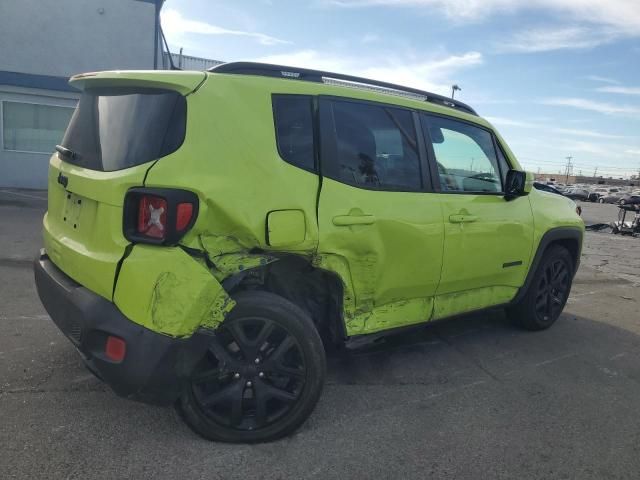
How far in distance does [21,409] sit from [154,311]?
1.22 meters

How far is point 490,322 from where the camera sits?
5230mm

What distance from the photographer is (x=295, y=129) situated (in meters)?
2.89

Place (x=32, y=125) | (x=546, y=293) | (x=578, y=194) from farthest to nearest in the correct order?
1. (x=578, y=194)
2. (x=32, y=125)
3. (x=546, y=293)

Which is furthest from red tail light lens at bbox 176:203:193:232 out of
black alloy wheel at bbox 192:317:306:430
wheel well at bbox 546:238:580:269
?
wheel well at bbox 546:238:580:269

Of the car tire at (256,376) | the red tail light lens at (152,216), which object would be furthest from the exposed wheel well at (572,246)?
the red tail light lens at (152,216)

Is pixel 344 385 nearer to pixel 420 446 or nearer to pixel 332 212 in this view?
pixel 420 446

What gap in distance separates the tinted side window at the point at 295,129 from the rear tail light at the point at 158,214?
0.64 m

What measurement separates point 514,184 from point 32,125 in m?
13.3

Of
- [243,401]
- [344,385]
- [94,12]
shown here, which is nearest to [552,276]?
[344,385]

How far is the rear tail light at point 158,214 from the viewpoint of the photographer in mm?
2373

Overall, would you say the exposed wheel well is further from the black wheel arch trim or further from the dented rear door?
the dented rear door

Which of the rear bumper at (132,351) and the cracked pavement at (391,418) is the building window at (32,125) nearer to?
the cracked pavement at (391,418)

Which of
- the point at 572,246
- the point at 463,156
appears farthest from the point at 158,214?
the point at 572,246

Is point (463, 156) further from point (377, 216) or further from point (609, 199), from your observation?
point (609, 199)
